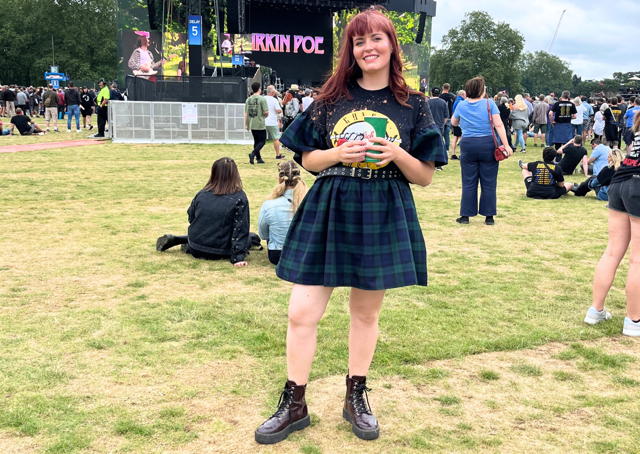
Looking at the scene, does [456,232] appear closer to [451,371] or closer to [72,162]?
[451,371]

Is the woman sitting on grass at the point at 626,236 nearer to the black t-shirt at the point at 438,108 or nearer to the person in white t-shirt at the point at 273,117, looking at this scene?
the black t-shirt at the point at 438,108

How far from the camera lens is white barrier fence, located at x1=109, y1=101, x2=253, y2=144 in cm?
1938

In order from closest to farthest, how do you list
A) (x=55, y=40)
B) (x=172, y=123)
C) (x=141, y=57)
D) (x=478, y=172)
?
(x=478, y=172) < (x=172, y=123) < (x=141, y=57) < (x=55, y=40)

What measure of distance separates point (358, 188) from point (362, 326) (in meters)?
0.69

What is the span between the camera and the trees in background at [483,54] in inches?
3605

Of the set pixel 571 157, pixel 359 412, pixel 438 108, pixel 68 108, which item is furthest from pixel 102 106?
pixel 359 412

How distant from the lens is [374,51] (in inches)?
106

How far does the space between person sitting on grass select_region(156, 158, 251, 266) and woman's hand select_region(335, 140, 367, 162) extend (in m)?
3.56

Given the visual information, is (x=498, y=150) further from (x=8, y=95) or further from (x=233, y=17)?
(x=233, y=17)

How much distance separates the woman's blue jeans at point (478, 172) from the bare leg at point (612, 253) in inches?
147

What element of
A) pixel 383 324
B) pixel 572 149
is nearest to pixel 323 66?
pixel 572 149

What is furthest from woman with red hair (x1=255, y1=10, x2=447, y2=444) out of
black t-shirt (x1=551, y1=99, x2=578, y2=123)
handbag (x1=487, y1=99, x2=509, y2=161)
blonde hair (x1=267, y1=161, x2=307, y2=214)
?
black t-shirt (x1=551, y1=99, x2=578, y2=123)

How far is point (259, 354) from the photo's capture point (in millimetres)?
3908

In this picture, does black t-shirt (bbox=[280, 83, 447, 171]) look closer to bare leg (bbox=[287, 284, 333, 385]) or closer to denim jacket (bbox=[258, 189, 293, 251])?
bare leg (bbox=[287, 284, 333, 385])
